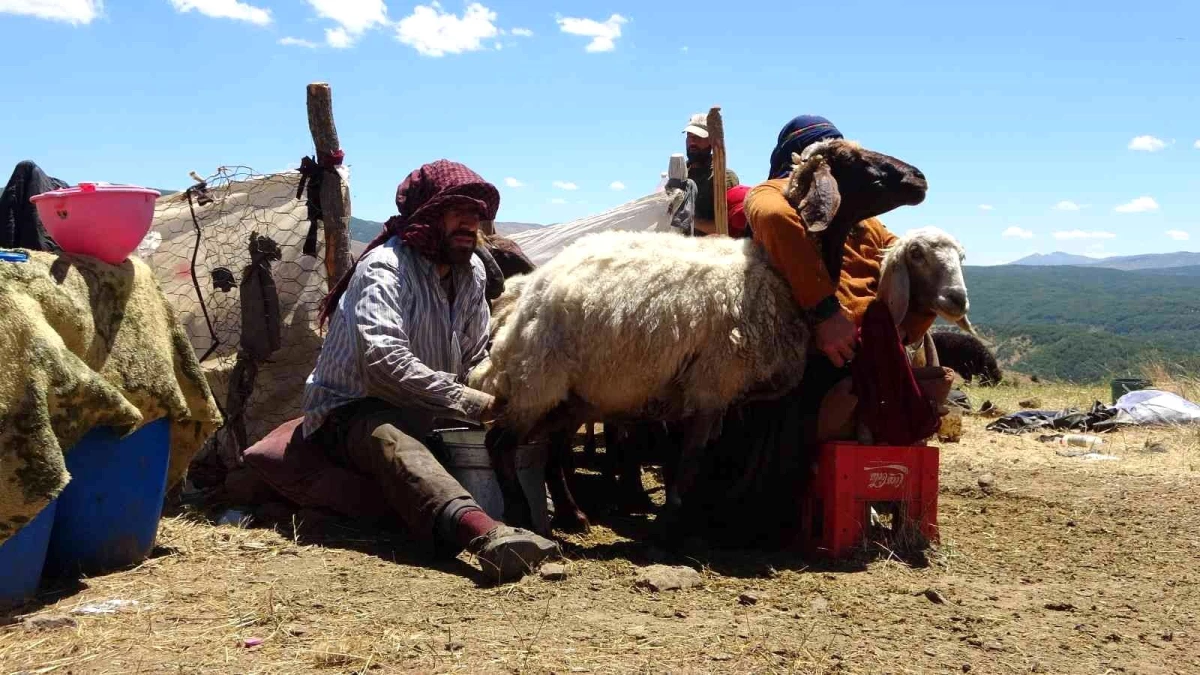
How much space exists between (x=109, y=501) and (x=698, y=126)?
5324 mm

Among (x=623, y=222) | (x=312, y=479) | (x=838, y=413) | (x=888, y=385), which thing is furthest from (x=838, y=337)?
(x=623, y=222)

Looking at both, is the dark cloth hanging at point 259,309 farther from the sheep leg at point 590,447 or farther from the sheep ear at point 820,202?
the sheep ear at point 820,202

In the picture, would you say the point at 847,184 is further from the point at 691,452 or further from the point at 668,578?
the point at 668,578

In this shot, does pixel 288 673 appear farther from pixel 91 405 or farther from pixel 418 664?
pixel 91 405

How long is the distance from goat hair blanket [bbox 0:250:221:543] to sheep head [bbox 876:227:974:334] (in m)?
3.21

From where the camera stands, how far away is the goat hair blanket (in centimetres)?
335

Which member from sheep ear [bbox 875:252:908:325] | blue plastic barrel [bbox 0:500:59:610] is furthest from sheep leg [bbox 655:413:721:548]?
blue plastic barrel [bbox 0:500:59:610]

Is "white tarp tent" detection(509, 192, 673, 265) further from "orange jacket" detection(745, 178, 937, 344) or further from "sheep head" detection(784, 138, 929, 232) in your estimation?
"sheep head" detection(784, 138, 929, 232)

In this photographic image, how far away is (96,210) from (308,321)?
2967 mm

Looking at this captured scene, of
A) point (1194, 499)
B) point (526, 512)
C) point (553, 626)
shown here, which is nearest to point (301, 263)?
point (526, 512)

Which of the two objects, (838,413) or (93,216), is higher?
(93,216)

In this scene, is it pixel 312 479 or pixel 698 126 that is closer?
pixel 312 479

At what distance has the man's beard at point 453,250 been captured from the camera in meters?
4.98

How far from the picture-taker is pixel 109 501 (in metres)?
4.06
